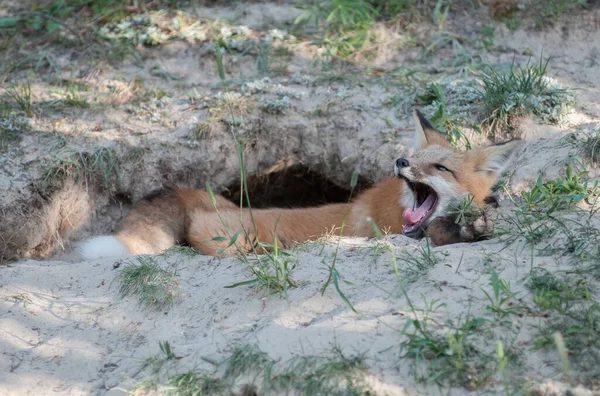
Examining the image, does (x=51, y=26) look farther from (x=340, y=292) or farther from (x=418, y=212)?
(x=340, y=292)

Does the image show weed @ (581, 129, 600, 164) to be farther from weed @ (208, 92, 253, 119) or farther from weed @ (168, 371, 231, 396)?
weed @ (168, 371, 231, 396)

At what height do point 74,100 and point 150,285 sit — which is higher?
point 74,100

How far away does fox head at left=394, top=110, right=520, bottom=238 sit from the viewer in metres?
5.38

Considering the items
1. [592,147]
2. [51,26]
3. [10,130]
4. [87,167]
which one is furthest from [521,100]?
[51,26]

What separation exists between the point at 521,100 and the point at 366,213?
1814 millimetres

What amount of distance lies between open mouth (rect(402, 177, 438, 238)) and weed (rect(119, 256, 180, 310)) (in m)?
2.02

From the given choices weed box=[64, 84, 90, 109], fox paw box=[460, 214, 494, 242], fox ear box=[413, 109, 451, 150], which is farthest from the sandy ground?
weed box=[64, 84, 90, 109]

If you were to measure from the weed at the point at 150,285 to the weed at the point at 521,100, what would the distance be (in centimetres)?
346

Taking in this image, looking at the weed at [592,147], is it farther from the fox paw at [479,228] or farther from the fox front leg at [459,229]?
the fox paw at [479,228]

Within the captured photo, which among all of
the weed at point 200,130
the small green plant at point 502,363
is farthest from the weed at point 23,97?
the small green plant at point 502,363

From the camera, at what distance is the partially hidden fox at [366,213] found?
17.6ft

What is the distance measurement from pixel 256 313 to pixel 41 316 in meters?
1.45

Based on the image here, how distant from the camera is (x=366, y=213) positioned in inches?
234

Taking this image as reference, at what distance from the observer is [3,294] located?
14.9ft
